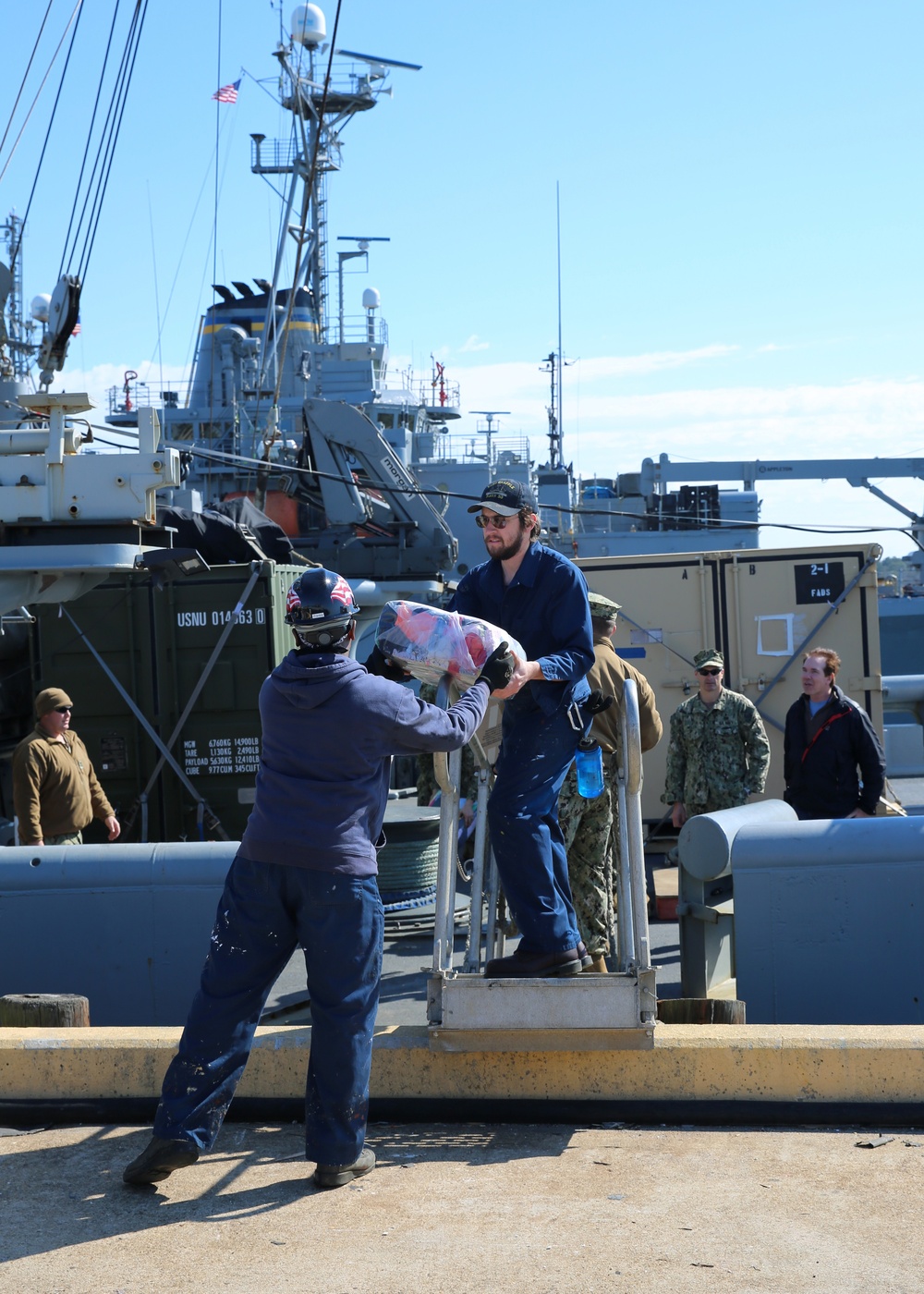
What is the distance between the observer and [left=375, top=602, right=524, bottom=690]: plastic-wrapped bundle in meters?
3.96

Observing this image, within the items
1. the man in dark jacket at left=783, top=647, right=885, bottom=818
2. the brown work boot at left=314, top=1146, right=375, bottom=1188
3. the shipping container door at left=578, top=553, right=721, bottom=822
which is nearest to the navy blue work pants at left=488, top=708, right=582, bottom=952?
the brown work boot at left=314, top=1146, right=375, bottom=1188

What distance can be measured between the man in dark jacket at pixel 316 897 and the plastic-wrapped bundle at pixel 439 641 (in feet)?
0.68

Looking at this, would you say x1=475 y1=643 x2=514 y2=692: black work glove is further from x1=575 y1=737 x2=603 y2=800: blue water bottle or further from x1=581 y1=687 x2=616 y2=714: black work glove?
x1=575 y1=737 x2=603 y2=800: blue water bottle

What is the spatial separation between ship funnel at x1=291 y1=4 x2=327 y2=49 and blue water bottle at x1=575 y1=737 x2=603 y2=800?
24560 mm

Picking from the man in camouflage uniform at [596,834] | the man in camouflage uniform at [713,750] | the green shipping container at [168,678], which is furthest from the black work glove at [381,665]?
the green shipping container at [168,678]

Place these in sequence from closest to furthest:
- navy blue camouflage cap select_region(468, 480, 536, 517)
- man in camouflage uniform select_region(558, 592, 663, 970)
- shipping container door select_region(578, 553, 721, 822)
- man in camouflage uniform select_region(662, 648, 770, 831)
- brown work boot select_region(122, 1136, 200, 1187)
Result: brown work boot select_region(122, 1136, 200, 1187) → navy blue camouflage cap select_region(468, 480, 536, 517) → man in camouflage uniform select_region(558, 592, 663, 970) → man in camouflage uniform select_region(662, 648, 770, 831) → shipping container door select_region(578, 553, 721, 822)

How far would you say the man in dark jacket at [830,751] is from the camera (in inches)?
291

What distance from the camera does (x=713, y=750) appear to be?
7816mm

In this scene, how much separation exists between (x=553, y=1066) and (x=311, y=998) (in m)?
0.90

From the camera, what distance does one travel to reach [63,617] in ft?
33.1

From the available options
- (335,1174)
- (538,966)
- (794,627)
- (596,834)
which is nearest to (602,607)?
(596,834)

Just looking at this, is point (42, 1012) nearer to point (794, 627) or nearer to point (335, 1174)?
point (335, 1174)

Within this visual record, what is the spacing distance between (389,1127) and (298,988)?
2.51 metres

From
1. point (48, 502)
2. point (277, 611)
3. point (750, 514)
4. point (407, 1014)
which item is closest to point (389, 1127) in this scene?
point (407, 1014)
